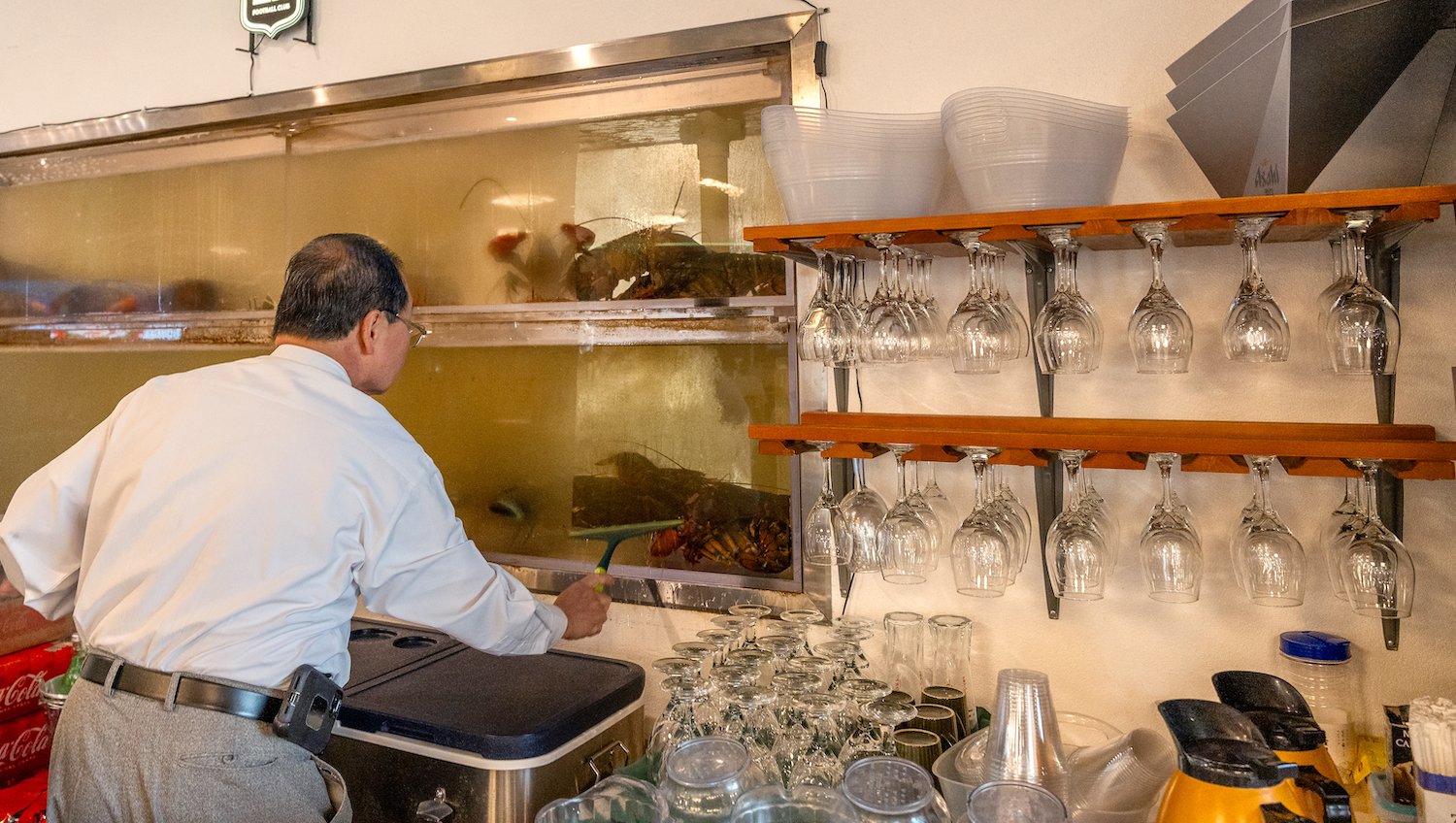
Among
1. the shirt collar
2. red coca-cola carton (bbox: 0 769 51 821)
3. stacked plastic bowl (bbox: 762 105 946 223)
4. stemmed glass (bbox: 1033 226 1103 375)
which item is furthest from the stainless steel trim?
red coca-cola carton (bbox: 0 769 51 821)

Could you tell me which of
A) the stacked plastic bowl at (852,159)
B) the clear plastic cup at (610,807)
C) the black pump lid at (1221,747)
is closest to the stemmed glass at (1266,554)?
the black pump lid at (1221,747)

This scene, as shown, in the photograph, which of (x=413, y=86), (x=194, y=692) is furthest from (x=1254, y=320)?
(x=413, y=86)

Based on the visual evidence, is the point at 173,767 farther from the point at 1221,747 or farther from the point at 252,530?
the point at 1221,747

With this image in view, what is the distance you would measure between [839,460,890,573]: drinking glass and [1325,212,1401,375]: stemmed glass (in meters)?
0.81

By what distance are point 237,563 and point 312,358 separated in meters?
0.41

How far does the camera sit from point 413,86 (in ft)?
Answer: 8.52

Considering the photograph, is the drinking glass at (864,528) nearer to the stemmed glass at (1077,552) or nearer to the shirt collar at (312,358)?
the stemmed glass at (1077,552)

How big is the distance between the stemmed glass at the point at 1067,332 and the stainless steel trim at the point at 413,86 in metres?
0.92

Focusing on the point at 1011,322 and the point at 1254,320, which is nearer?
the point at 1254,320

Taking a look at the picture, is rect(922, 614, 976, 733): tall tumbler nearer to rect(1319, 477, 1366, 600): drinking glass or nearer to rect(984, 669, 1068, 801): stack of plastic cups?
rect(984, 669, 1068, 801): stack of plastic cups

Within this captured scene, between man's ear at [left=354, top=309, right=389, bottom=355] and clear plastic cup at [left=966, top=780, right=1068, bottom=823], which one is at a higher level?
man's ear at [left=354, top=309, right=389, bottom=355]

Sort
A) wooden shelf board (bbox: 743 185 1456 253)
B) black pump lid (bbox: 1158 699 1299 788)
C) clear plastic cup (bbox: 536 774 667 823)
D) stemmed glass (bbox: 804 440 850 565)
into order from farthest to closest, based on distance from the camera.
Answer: stemmed glass (bbox: 804 440 850 565)
wooden shelf board (bbox: 743 185 1456 253)
clear plastic cup (bbox: 536 774 667 823)
black pump lid (bbox: 1158 699 1299 788)

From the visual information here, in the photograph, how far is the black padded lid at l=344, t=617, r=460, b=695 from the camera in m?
2.17

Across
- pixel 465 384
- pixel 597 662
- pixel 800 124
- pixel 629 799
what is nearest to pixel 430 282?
pixel 465 384
